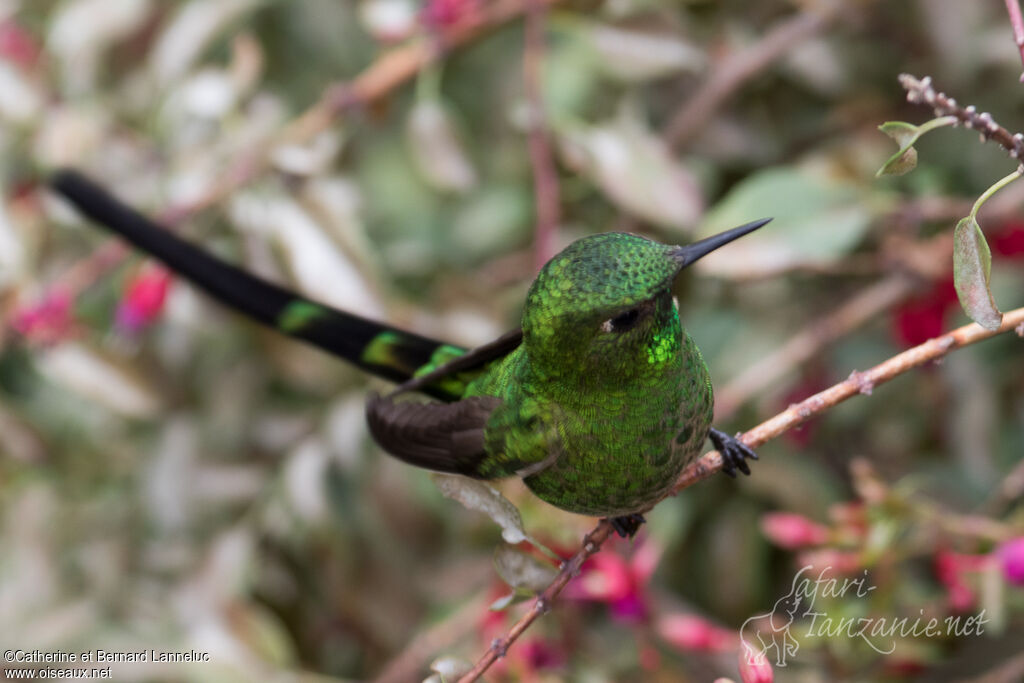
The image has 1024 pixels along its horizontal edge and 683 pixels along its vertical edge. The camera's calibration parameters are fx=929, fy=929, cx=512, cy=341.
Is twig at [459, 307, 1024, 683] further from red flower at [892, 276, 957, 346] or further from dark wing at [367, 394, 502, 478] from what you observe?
red flower at [892, 276, 957, 346]

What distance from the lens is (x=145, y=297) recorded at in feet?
6.32

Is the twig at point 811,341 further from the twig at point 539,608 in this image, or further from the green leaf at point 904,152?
the green leaf at point 904,152

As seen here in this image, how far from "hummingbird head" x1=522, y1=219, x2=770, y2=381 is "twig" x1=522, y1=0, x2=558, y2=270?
63 centimetres

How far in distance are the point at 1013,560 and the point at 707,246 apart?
0.72 meters

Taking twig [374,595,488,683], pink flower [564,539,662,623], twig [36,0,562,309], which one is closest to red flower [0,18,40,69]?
twig [36,0,562,309]

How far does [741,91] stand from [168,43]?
1.31 m

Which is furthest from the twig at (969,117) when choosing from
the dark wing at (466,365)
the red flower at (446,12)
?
the red flower at (446,12)

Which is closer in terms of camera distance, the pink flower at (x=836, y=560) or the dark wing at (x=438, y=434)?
the dark wing at (x=438, y=434)

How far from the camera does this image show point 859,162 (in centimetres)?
178

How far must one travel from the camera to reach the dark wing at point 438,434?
1.17m

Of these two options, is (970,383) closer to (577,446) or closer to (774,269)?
(774,269)

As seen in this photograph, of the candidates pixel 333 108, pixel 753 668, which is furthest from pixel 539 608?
pixel 333 108

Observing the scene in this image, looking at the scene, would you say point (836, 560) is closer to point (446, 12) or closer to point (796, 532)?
point (796, 532)

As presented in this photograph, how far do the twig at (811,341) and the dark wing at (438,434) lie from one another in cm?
59
